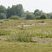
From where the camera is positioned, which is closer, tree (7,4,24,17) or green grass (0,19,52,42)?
green grass (0,19,52,42)

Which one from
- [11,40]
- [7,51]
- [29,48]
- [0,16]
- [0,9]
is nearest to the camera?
[7,51]

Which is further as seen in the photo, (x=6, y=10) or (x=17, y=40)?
(x=6, y=10)

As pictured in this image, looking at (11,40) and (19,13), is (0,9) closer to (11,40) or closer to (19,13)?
(19,13)

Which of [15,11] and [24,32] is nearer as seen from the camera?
[24,32]

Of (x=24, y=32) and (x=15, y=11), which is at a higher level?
(x=15, y=11)

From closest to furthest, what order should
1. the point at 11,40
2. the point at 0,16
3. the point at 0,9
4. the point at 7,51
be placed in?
the point at 7,51 → the point at 11,40 → the point at 0,16 → the point at 0,9

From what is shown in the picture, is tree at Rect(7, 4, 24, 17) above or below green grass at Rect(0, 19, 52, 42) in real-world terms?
above

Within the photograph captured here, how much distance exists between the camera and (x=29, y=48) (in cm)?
1464

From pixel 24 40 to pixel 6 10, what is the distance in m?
64.6

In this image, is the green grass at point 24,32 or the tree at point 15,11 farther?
the tree at point 15,11

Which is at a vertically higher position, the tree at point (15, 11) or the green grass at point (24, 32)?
the tree at point (15, 11)

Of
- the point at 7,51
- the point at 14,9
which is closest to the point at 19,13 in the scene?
the point at 14,9

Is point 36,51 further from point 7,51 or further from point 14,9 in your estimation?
point 14,9

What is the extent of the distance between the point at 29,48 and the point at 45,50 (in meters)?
1.16
